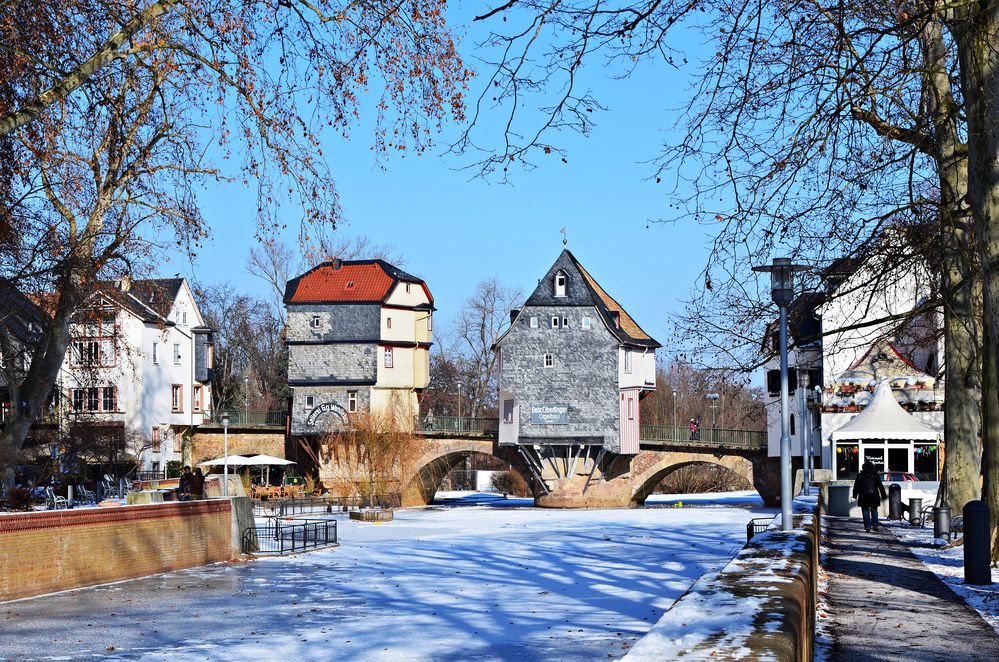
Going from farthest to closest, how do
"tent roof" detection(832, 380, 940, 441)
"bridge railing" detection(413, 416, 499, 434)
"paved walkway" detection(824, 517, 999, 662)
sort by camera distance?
"bridge railing" detection(413, 416, 499, 434), "tent roof" detection(832, 380, 940, 441), "paved walkway" detection(824, 517, 999, 662)

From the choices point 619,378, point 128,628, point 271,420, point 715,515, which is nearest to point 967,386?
point 128,628

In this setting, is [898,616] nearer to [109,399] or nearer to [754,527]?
[754,527]

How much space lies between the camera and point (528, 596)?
68.3 ft

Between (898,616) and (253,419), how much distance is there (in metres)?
66.3

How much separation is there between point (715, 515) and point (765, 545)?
131 feet

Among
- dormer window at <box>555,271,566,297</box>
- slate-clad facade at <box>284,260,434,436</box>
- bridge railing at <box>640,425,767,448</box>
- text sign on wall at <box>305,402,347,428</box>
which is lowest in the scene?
bridge railing at <box>640,425,767,448</box>

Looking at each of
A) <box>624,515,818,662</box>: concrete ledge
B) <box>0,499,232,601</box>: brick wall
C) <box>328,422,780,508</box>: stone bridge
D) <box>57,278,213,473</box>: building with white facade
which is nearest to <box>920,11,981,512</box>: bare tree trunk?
<box>624,515,818,662</box>: concrete ledge

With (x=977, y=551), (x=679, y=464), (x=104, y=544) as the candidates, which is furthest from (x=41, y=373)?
(x=679, y=464)

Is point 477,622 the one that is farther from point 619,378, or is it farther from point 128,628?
point 619,378

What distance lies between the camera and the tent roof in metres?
39.3

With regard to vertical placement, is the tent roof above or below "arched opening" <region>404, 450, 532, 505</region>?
above

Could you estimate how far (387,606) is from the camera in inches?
785

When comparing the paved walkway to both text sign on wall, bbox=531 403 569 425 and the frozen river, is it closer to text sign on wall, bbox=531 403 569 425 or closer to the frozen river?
the frozen river

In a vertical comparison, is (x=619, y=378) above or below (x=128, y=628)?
above
